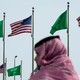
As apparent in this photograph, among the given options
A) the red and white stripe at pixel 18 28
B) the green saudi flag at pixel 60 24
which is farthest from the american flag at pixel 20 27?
the green saudi flag at pixel 60 24

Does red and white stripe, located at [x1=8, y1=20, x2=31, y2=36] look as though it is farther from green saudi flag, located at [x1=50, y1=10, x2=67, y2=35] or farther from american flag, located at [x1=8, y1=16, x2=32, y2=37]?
green saudi flag, located at [x1=50, y1=10, x2=67, y2=35]

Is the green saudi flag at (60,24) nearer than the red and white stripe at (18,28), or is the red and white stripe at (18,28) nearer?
the red and white stripe at (18,28)

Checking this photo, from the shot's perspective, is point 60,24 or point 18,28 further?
point 60,24

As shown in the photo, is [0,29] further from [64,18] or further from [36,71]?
[36,71]

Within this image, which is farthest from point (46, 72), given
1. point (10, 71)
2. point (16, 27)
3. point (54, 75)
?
point (10, 71)

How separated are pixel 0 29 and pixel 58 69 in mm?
24343

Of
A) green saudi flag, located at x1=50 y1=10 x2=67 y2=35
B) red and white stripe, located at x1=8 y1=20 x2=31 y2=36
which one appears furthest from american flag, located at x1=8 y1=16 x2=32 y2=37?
green saudi flag, located at x1=50 y1=10 x2=67 y2=35

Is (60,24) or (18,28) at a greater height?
(60,24)

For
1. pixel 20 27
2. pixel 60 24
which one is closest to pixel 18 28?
pixel 20 27

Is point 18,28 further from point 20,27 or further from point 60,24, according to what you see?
A: point 60,24

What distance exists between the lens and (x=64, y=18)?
984 inches

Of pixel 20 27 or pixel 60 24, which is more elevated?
pixel 60 24

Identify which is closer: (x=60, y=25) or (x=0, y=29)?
(x=60, y=25)

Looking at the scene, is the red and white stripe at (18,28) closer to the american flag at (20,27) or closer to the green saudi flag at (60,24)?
the american flag at (20,27)
